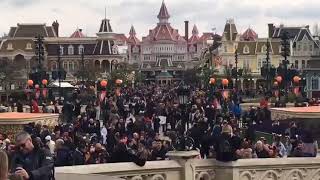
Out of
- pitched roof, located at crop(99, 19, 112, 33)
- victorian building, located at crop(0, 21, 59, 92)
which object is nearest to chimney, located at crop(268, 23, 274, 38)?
pitched roof, located at crop(99, 19, 112, 33)

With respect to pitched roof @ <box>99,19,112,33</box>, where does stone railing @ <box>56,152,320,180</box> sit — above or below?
below

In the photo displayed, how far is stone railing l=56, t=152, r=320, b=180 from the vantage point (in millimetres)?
11219

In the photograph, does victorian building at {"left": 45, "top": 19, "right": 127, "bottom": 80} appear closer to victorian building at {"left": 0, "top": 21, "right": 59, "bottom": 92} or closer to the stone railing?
victorian building at {"left": 0, "top": 21, "right": 59, "bottom": 92}

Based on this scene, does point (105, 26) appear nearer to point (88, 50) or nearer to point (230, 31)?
point (88, 50)

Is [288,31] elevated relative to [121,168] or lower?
elevated

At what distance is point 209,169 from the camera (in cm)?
1166

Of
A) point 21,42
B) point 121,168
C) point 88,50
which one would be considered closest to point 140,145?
point 121,168

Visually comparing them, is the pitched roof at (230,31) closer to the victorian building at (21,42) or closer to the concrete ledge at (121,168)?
the victorian building at (21,42)

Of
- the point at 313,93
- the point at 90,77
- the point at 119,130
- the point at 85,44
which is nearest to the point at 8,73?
the point at 90,77

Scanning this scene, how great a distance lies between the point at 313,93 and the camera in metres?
68.9

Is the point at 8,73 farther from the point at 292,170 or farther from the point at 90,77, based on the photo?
the point at 292,170

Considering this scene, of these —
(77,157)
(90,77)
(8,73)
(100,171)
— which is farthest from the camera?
(90,77)

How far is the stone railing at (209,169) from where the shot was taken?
11219mm

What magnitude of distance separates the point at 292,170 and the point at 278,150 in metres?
4.67
